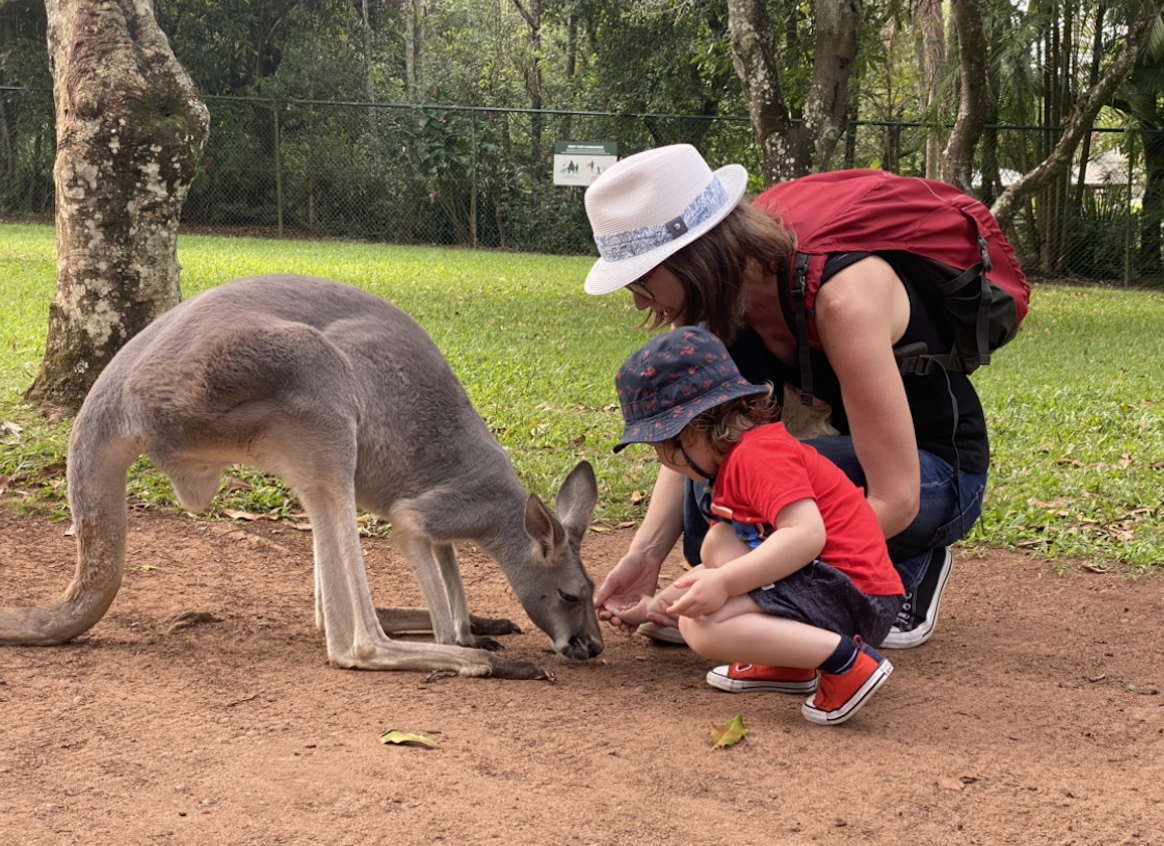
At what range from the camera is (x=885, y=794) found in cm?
210

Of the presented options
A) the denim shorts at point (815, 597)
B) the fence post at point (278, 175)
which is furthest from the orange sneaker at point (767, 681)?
the fence post at point (278, 175)

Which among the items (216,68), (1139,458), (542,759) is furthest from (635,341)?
(216,68)

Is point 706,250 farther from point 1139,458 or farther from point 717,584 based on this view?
point 1139,458

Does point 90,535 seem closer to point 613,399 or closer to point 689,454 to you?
point 689,454

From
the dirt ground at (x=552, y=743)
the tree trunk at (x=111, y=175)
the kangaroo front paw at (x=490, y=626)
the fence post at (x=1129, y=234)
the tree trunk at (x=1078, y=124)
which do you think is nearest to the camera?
the dirt ground at (x=552, y=743)

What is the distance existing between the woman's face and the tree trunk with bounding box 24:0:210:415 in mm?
2775

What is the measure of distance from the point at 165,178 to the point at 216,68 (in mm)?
15255

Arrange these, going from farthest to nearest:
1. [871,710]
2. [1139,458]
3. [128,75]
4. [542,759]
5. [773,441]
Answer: [1139,458] → [128,75] → [871,710] → [773,441] → [542,759]

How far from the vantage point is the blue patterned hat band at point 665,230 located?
2498mm

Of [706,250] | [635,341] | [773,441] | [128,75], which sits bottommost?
[635,341]

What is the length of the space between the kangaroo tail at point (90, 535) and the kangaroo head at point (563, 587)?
A: 95cm

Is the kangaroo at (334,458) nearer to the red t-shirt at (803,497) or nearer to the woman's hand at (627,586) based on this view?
the woman's hand at (627,586)

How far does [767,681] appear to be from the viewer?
2680mm

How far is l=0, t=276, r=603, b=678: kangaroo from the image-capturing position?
2.71m
